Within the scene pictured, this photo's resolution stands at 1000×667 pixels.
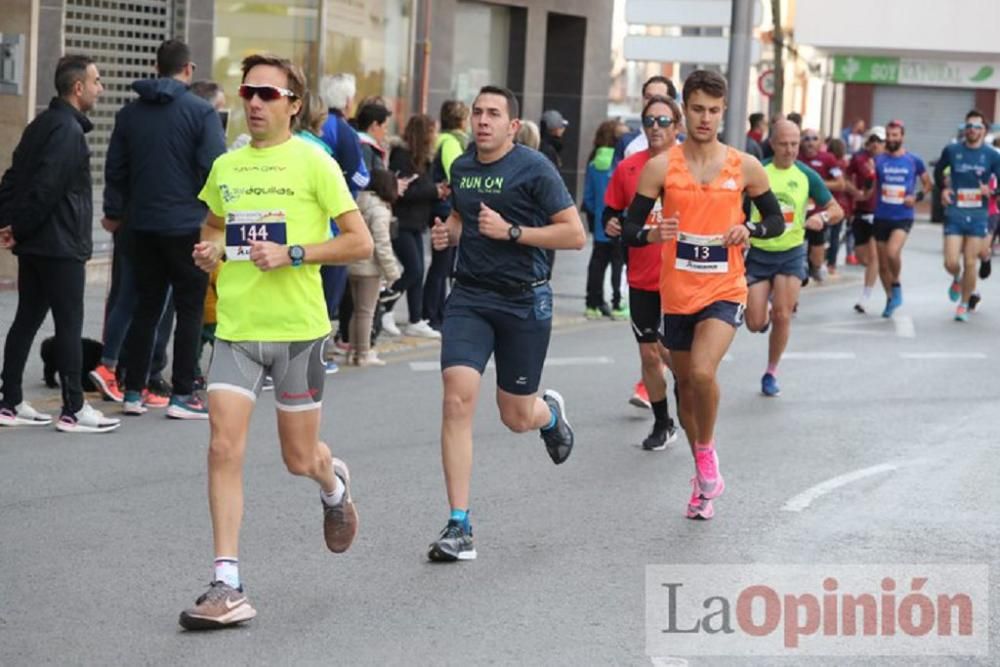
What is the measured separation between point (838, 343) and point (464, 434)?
9293mm

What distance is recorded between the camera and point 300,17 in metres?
20.8

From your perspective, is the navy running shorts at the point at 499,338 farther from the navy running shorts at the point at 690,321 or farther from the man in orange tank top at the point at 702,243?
the navy running shorts at the point at 690,321

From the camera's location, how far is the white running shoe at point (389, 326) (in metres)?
15.3

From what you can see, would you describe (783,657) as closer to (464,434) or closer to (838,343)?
(464,434)

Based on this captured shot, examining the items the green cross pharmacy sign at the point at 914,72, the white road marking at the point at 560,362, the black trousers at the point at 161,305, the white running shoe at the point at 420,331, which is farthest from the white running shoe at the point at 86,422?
the green cross pharmacy sign at the point at 914,72

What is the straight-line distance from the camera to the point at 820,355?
1545 cm

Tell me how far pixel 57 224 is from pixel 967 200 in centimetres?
1112

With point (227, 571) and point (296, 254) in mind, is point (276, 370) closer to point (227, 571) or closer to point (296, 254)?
point (296, 254)

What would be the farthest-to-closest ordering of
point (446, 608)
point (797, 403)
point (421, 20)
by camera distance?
point (421, 20)
point (797, 403)
point (446, 608)

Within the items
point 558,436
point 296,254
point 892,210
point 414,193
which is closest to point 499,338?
point 558,436

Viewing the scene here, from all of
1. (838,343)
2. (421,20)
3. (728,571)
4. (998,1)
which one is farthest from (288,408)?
(998,1)

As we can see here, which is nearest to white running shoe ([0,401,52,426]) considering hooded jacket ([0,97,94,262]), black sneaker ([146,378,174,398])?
hooded jacket ([0,97,94,262])

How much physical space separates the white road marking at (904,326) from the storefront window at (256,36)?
651 cm

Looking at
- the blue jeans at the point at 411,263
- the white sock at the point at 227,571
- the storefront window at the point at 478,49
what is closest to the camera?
the white sock at the point at 227,571
